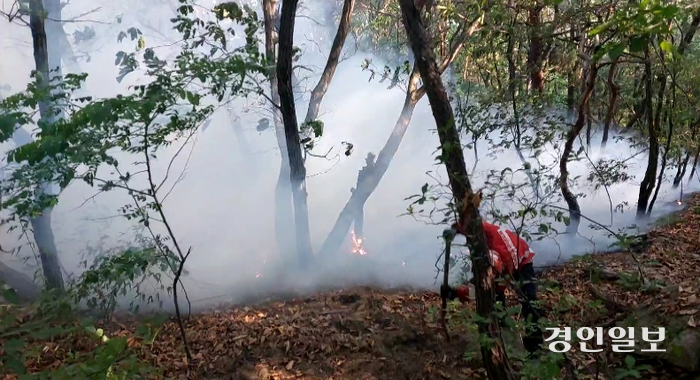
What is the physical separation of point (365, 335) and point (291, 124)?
2.76 meters

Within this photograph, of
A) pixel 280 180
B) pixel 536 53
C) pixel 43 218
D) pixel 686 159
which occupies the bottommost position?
pixel 43 218

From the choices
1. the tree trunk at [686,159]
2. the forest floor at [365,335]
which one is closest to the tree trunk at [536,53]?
the tree trunk at [686,159]

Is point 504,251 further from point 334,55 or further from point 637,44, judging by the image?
point 334,55

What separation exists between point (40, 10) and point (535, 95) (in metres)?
7.74

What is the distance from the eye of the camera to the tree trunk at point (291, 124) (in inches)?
229

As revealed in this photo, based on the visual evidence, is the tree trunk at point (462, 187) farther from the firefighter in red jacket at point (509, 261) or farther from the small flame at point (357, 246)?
the small flame at point (357, 246)

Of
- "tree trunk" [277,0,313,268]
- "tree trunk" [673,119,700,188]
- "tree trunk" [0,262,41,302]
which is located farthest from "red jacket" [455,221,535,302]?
"tree trunk" [673,119,700,188]

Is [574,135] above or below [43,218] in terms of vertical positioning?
above

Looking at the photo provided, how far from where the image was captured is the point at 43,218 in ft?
22.8

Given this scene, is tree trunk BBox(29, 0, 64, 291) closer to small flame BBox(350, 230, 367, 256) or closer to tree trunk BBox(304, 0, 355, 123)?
tree trunk BBox(304, 0, 355, 123)

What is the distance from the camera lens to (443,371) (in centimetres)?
443

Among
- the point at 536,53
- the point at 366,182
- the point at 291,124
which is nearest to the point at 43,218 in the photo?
the point at 291,124

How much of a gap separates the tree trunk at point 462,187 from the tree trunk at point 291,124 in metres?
→ 2.56

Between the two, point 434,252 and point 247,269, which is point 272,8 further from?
point 434,252
